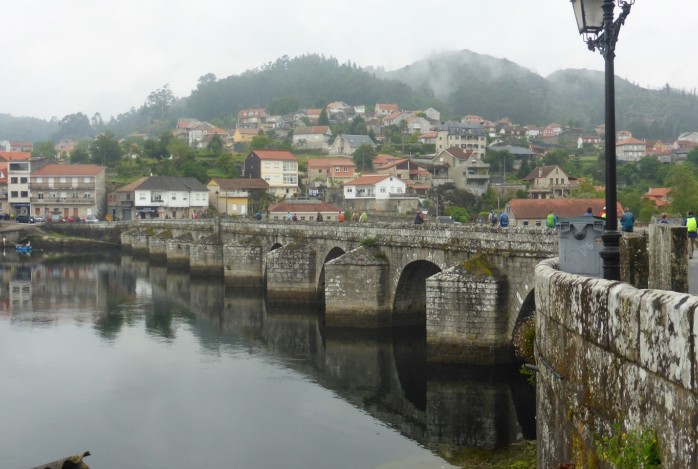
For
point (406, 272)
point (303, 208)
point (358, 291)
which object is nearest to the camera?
point (406, 272)

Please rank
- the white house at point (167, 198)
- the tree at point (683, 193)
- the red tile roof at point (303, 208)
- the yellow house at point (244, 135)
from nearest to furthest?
1. the tree at point (683, 193)
2. the red tile roof at point (303, 208)
3. the white house at point (167, 198)
4. the yellow house at point (244, 135)

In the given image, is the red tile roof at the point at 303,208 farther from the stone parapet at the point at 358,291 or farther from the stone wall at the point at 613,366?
the stone wall at the point at 613,366

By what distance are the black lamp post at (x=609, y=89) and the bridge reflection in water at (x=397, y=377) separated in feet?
45.8

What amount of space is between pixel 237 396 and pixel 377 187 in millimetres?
71342

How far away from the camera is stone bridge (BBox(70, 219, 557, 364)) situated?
1033 inches

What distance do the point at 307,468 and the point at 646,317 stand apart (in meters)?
15.8

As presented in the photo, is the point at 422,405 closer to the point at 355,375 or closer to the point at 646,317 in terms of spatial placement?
the point at 355,375

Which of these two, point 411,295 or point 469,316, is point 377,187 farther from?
point 469,316

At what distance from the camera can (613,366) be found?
19.3 feet

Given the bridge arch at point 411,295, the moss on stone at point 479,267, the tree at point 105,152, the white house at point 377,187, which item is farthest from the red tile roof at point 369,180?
the moss on stone at point 479,267

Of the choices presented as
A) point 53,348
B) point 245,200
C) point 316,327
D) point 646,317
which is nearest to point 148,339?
point 53,348

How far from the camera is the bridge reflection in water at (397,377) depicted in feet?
74.0

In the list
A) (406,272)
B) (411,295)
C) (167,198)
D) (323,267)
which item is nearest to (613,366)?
(406,272)

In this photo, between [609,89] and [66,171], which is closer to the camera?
[609,89]
